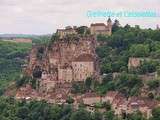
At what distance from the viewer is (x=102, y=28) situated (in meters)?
83.7

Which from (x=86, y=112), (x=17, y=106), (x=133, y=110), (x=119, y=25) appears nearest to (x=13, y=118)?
(x=17, y=106)

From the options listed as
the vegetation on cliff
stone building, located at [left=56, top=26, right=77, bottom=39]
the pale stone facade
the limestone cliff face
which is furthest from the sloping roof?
the vegetation on cliff

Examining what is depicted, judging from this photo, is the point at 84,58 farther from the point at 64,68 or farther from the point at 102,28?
the point at 102,28

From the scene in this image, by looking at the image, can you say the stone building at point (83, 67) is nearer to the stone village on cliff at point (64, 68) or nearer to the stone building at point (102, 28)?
the stone village on cliff at point (64, 68)

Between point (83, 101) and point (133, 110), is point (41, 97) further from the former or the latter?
point (133, 110)

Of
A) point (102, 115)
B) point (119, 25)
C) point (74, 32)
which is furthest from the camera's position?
point (119, 25)

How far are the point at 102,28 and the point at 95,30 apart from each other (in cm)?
121

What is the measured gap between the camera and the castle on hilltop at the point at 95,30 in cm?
7988

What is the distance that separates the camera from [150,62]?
70.4 meters

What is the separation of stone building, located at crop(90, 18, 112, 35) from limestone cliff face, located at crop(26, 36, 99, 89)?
4.27 m

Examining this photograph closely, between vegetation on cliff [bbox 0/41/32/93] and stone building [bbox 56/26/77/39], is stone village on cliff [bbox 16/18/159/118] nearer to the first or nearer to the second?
stone building [bbox 56/26/77/39]

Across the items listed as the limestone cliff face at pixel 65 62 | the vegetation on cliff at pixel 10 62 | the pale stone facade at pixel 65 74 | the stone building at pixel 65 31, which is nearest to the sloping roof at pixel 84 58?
the limestone cliff face at pixel 65 62

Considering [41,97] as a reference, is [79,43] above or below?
above

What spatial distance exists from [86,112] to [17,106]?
36.7ft
